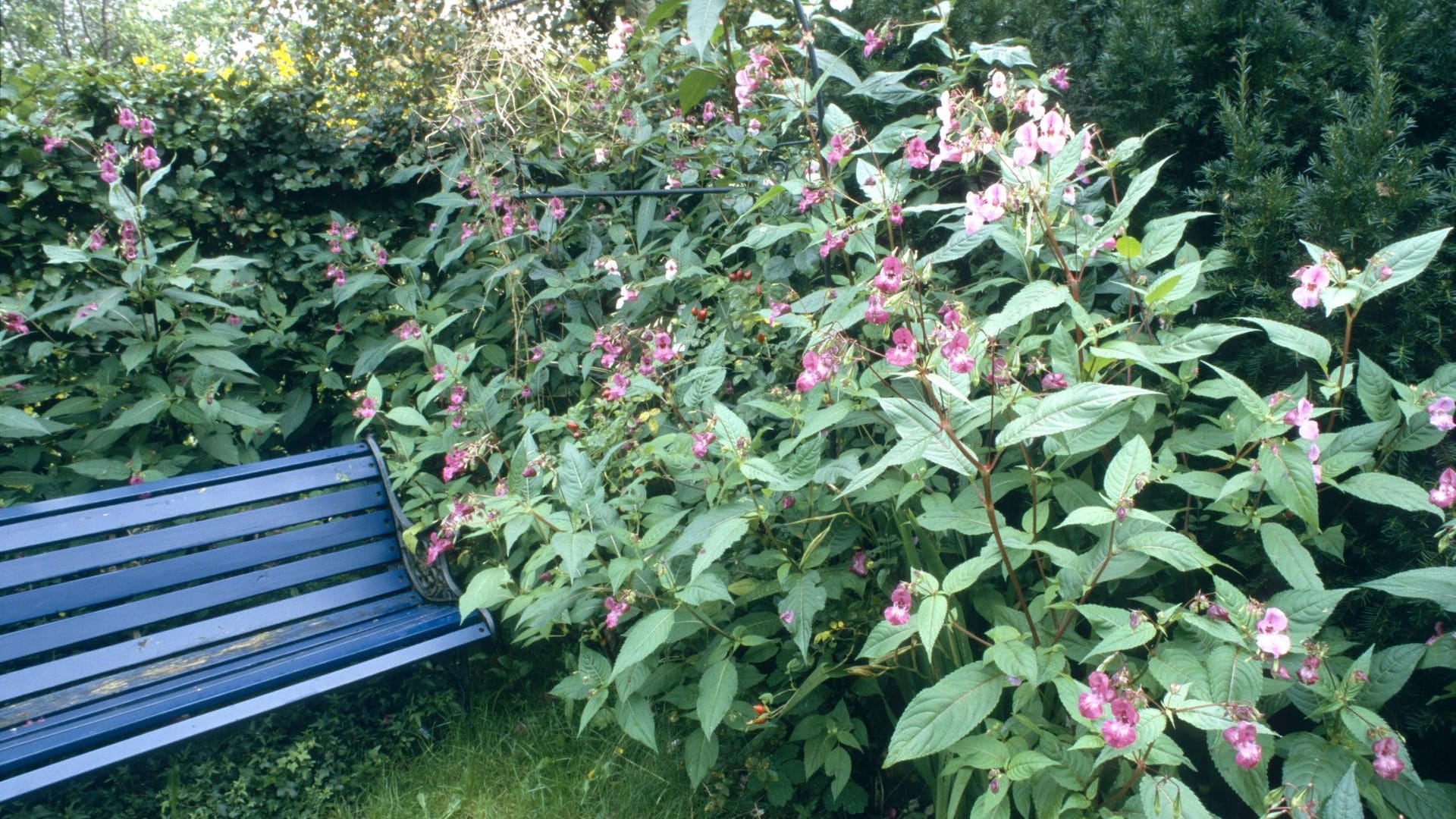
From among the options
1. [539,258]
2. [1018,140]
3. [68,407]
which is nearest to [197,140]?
[68,407]

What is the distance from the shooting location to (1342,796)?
1177mm

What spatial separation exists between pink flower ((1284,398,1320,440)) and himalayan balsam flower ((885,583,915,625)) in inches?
27.4

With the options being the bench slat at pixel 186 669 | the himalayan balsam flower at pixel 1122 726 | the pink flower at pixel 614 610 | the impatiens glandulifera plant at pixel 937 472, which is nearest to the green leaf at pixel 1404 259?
the impatiens glandulifera plant at pixel 937 472

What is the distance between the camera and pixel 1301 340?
1.60m

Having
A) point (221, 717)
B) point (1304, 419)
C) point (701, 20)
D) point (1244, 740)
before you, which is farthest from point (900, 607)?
point (221, 717)

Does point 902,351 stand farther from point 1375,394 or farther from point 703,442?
point 1375,394

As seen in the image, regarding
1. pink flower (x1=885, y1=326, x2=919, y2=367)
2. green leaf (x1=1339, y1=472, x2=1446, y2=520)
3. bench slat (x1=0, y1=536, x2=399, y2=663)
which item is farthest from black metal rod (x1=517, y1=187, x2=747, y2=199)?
green leaf (x1=1339, y1=472, x2=1446, y2=520)

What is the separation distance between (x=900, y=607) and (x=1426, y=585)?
2.58 ft

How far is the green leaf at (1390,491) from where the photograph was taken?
1.51m

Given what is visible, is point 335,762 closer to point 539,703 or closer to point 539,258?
point 539,703

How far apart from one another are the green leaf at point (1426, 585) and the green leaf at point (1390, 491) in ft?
0.42

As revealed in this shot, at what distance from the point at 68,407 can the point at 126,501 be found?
45 centimetres

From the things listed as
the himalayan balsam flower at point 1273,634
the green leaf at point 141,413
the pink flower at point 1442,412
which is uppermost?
the pink flower at point 1442,412

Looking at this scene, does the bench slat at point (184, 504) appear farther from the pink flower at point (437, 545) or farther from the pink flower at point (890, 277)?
the pink flower at point (890, 277)
